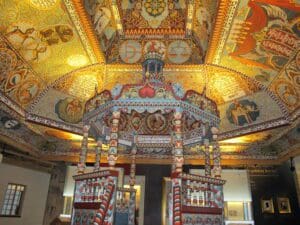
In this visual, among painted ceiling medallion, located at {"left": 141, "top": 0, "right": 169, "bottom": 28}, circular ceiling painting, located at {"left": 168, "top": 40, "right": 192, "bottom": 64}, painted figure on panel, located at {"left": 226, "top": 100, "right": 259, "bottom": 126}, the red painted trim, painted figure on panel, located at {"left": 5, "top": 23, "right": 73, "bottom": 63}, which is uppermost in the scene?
painted ceiling medallion, located at {"left": 141, "top": 0, "right": 169, "bottom": 28}

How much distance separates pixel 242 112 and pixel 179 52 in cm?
368

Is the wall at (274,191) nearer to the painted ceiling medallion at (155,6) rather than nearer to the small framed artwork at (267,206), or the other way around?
the small framed artwork at (267,206)

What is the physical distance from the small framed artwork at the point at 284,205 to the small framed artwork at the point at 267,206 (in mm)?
300

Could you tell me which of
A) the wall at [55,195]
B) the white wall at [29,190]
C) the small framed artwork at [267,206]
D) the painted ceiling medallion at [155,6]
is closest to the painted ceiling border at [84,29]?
the painted ceiling medallion at [155,6]

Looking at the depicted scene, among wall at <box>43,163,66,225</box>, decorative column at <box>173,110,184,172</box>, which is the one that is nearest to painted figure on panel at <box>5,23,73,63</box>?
decorative column at <box>173,110,184,172</box>

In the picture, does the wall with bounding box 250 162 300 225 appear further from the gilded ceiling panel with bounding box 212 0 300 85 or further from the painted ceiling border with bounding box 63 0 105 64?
the painted ceiling border with bounding box 63 0 105 64

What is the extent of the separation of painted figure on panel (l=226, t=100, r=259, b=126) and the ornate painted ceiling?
40 mm

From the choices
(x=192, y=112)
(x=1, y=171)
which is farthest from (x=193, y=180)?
(x=1, y=171)

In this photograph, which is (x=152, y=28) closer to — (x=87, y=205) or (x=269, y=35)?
(x=269, y=35)

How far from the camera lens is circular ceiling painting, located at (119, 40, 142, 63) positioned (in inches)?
395

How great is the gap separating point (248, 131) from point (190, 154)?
330 centimetres

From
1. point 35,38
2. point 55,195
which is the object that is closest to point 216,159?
point 35,38

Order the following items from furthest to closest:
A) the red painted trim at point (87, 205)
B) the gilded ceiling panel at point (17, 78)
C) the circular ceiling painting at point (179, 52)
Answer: the circular ceiling painting at point (179, 52), the gilded ceiling panel at point (17, 78), the red painted trim at point (87, 205)

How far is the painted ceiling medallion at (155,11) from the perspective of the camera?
362 inches
